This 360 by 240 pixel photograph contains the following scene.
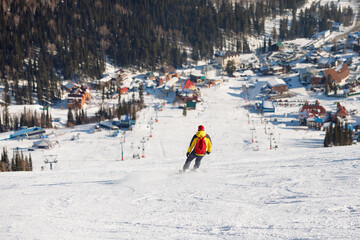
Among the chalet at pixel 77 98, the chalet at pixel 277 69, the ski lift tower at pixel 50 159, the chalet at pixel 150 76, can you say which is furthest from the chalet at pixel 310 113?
the chalet at pixel 150 76

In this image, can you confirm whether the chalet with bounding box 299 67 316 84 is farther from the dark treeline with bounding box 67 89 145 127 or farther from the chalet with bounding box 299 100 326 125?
the dark treeline with bounding box 67 89 145 127

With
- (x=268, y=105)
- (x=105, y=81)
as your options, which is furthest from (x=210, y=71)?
(x=268, y=105)

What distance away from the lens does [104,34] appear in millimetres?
75875

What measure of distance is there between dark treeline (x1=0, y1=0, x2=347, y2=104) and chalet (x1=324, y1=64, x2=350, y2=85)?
24134 millimetres

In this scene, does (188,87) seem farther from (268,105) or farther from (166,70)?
(268,105)

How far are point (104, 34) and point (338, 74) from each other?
41.7 meters

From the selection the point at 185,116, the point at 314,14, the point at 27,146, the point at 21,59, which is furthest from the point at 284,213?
the point at 314,14

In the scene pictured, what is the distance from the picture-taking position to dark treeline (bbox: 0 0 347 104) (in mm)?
60125

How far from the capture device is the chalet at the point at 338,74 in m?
54.7

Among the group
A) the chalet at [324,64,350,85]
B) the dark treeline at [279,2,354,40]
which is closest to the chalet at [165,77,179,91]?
the chalet at [324,64,350,85]

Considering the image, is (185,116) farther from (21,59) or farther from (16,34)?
(16,34)

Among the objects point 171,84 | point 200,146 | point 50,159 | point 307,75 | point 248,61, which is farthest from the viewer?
point 248,61

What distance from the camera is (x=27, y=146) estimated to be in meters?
34.8

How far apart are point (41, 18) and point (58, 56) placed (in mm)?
11498
